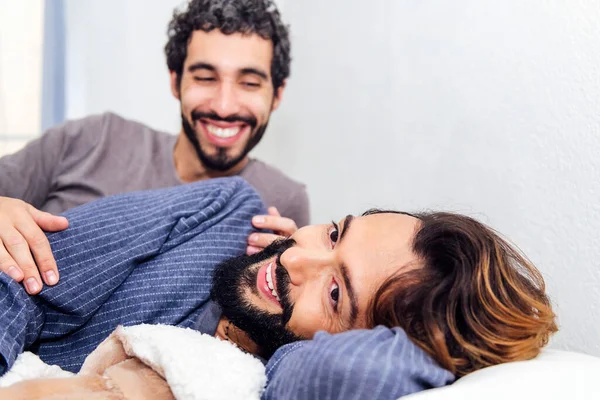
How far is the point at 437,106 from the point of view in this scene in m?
1.33

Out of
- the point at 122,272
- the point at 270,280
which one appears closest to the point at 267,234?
the point at 270,280

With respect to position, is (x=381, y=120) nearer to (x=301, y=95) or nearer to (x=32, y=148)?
(x=301, y=95)

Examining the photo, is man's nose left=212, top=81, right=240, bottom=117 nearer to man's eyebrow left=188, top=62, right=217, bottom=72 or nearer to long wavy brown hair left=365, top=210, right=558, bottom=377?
man's eyebrow left=188, top=62, right=217, bottom=72

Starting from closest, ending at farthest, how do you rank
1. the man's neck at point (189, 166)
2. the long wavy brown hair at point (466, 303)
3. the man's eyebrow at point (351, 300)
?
the long wavy brown hair at point (466, 303) → the man's eyebrow at point (351, 300) → the man's neck at point (189, 166)

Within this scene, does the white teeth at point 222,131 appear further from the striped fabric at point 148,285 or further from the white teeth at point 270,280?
the white teeth at point 270,280

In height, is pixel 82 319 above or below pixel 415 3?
below

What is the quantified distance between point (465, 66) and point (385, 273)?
2.00ft

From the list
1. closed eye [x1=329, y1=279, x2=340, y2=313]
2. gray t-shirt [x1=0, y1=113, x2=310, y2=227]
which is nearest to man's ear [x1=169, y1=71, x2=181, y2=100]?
gray t-shirt [x1=0, y1=113, x2=310, y2=227]

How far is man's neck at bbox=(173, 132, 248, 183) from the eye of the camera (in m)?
1.53

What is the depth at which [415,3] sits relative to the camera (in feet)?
4.69

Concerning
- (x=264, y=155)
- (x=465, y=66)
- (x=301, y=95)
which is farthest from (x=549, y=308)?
(x=264, y=155)

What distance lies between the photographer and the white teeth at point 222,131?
1.47 m

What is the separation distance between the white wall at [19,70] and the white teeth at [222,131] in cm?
81

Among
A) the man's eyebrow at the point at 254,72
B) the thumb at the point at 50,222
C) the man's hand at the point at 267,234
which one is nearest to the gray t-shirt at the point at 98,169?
the man's eyebrow at the point at 254,72
